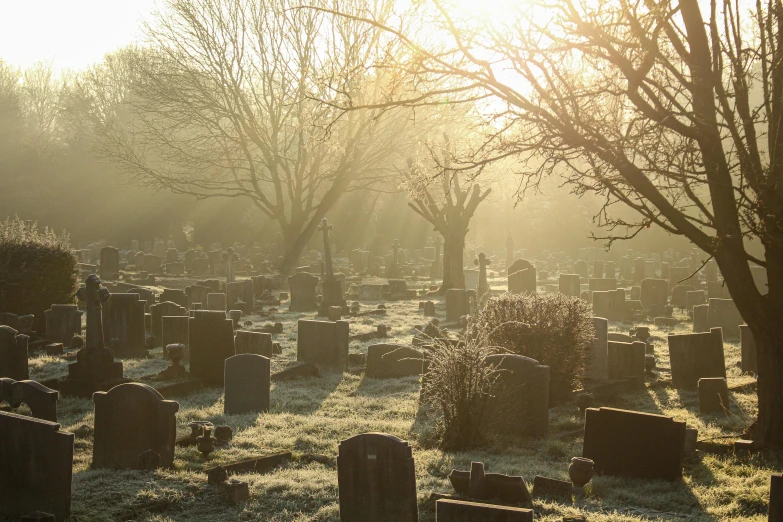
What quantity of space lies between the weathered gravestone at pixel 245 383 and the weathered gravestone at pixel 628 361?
5.26 meters

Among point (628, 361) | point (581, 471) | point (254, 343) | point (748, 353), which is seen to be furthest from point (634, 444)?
point (254, 343)

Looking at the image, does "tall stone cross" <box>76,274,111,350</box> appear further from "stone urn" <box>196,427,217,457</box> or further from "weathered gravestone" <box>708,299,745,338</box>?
"weathered gravestone" <box>708,299,745,338</box>

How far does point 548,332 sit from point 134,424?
5.39m

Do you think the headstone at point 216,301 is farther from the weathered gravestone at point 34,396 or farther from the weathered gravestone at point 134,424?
the weathered gravestone at point 134,424

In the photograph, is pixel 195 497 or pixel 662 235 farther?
pixel 662 235

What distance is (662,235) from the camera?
46312 mm

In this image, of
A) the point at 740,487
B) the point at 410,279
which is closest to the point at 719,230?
the point at 740,487

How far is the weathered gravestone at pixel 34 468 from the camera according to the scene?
20.1ft

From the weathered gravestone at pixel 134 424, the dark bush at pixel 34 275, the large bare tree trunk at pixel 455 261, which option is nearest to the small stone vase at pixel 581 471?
the weathered gravestone at pixel 134 424

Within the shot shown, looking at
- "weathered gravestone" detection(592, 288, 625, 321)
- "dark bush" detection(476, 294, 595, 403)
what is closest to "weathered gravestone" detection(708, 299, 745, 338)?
"weathered gravestone" detection(592, 288, 625, 321)

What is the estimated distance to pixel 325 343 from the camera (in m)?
13.3

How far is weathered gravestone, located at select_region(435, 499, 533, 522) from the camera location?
5.04 m

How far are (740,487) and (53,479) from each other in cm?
560

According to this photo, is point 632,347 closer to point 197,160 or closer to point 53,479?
point 53,479
